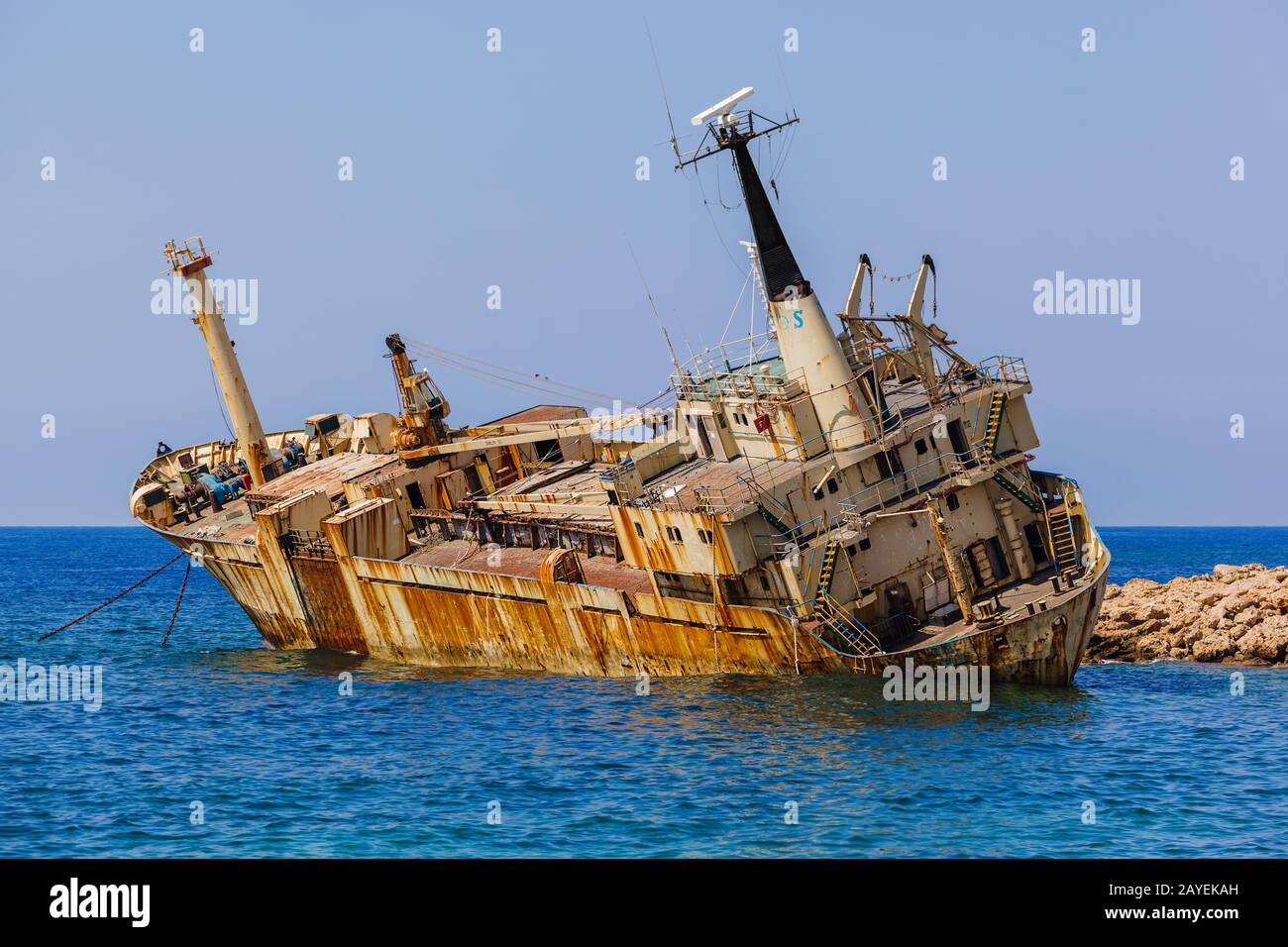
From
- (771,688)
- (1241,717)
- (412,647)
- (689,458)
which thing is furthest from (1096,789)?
Answer: (412,647)

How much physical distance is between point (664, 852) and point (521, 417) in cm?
3372

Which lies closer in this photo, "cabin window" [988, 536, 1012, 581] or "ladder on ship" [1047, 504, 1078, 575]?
"ladder on ship" [1047, 504, 1078, 575]

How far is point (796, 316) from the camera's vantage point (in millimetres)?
38781

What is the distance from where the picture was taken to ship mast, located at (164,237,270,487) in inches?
2229

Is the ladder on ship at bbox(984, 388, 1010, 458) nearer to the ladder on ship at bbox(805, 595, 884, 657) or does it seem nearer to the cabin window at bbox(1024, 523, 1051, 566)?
the cabin window at bbox(1024, 523, 1051, 566)

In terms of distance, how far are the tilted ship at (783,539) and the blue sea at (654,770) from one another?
1362 millimetres

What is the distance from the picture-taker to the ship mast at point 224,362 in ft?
186

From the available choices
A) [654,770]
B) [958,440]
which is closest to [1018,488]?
[958,440]

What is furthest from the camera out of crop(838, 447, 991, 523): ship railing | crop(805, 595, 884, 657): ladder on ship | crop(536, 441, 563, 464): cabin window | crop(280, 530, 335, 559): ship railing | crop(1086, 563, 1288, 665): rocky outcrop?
crop(536, 441, 563, 464): cabin window

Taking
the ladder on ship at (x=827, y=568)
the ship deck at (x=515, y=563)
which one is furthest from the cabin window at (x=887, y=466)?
the ship deck at (x=515, y=563)

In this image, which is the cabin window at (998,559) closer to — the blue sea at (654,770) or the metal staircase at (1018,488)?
the metal staircase at (1018,488)

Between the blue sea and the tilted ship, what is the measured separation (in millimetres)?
1362

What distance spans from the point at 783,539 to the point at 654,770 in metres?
7.97

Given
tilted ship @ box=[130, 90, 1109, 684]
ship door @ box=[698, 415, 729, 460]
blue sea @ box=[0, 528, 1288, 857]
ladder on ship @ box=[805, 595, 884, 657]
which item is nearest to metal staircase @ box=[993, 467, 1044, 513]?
tilted ship @ box=[130, 90, 1109, 684]
